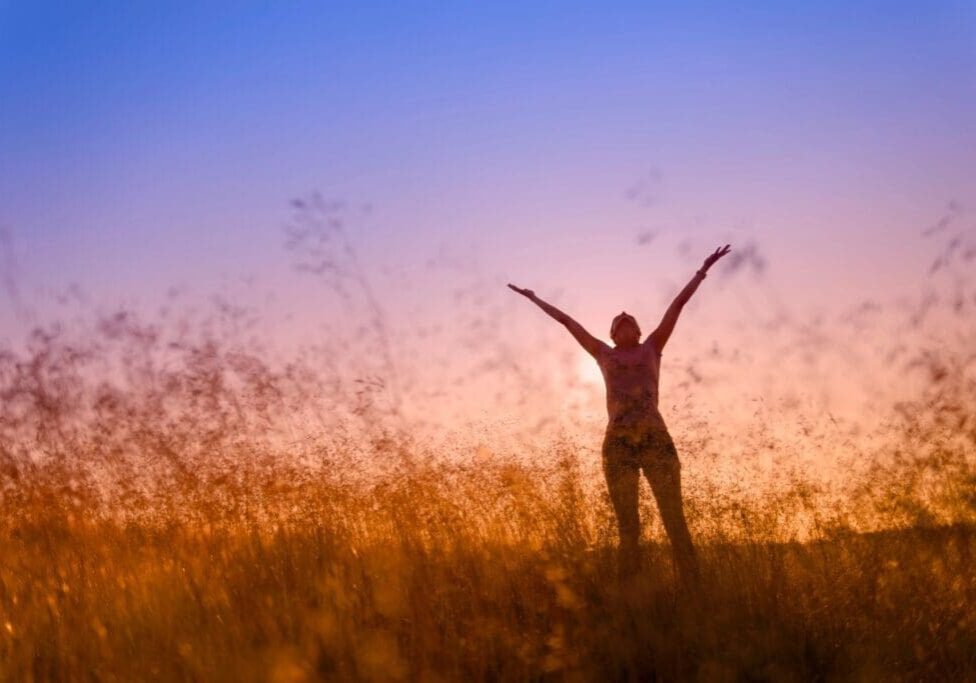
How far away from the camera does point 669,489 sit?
471 cm

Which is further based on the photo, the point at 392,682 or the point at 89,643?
the point at 89,643

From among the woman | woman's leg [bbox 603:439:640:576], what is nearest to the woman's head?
the woman

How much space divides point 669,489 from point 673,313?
1279 millimetres

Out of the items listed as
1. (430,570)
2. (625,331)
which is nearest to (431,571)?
(430,570)

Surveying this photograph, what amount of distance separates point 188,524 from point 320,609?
112cm

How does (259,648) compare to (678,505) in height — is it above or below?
below

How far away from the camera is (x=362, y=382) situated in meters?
4.89

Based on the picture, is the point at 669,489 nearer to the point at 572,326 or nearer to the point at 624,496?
the point at 624,496

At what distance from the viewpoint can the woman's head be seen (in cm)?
549

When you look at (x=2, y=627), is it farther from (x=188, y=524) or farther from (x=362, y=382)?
(x=362, y=382)

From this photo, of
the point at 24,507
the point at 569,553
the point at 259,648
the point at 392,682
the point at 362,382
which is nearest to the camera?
the point at 392,682

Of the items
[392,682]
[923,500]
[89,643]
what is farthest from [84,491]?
[923,500]

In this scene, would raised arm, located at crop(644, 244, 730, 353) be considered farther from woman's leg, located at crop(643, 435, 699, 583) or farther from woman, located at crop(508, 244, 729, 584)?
woman's leg, located at crop(643, 435, 699, 583)

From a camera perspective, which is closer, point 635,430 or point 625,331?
point 635,430
